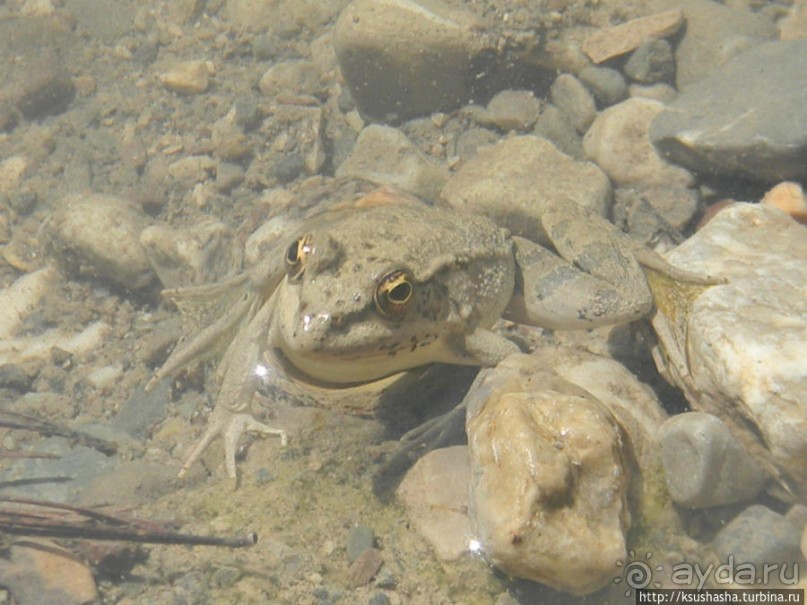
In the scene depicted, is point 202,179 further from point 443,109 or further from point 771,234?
point 771,234

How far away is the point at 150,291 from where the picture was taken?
5910 mm

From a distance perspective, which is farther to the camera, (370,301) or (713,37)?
(713,37)

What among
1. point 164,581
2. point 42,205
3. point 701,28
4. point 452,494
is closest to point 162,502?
point 164,581

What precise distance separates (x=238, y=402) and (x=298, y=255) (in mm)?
1065

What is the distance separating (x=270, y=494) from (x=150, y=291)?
2.79m

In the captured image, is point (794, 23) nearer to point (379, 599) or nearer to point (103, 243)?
point (379, 599)

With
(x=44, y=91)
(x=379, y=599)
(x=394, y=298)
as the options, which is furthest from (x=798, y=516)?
(x=44, y=91)

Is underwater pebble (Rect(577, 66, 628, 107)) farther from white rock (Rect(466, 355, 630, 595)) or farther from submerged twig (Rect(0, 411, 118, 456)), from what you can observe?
submerged twig (Rect(0, 411, 118, 456))

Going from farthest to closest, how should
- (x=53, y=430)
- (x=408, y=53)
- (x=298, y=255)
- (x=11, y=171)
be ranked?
(x=11, y=171)
(x=408, y=53)
(x=53, y=430)
(x=298, y=255)

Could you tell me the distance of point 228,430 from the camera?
4125mm

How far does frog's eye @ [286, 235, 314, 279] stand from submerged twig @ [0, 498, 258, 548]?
1346 millimetres

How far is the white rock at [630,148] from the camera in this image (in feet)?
18.4

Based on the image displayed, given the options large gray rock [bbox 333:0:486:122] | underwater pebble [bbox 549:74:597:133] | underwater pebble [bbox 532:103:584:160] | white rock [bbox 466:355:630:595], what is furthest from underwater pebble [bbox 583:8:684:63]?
white rock [bbox 466:355:630:595]

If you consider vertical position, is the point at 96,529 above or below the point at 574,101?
below
